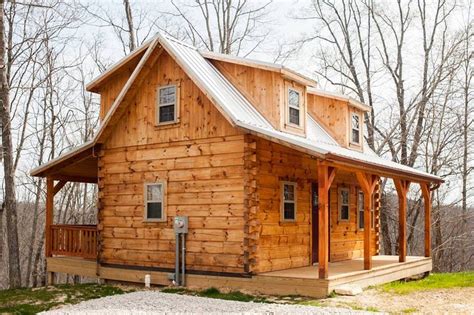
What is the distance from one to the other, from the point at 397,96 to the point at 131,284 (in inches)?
731

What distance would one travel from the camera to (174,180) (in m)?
13.8

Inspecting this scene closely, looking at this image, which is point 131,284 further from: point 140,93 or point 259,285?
point 140,93

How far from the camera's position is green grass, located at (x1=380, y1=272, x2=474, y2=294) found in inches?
513

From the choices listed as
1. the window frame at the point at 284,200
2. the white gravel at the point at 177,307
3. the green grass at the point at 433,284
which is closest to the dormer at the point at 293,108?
the window frame at the point at 284,200

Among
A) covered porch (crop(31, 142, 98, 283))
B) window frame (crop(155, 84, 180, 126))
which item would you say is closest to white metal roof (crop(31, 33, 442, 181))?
window frame (crop(155, 84, 180, 126))

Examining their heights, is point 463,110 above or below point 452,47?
below

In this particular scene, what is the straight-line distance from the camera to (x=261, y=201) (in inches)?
499

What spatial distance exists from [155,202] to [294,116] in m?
4.28

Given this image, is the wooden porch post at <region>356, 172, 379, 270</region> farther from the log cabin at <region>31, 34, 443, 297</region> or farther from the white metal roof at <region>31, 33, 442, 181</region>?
the white metal roof at <region>31, 33, 442, 181</region>

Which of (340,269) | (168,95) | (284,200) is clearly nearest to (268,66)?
(168,95)

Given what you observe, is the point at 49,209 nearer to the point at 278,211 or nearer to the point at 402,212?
the point at 278,211

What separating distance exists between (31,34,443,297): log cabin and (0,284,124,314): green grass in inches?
39.6

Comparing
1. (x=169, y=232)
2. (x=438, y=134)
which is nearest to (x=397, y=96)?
(x=438, y=134)

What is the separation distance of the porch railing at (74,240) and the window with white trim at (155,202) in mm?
2301
